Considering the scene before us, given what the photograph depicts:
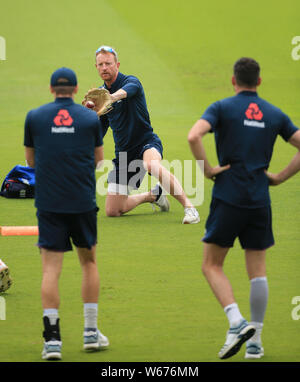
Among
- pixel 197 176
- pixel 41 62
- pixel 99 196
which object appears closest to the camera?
pixel 99 196

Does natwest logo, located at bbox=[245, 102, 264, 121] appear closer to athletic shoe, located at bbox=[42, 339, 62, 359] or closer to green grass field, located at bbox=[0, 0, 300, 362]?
green grass field, located at bbox=[0, 0, 300, 362]

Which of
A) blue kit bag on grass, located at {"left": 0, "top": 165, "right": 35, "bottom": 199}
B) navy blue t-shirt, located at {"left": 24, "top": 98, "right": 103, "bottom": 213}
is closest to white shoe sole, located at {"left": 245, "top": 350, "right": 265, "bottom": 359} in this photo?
navy blue t-shirt, located at {"left": 24, "top": 98, "right": 103, "bottom": 213}

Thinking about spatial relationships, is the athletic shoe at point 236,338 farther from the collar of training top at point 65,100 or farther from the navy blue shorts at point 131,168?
the navy blue shorts at point 131,168

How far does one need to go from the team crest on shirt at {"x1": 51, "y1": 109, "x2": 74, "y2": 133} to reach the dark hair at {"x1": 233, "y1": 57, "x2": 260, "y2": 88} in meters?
1.12

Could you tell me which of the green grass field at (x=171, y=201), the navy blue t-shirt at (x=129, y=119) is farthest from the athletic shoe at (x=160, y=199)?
the navy blue t-shirt at (x=129, y=119)

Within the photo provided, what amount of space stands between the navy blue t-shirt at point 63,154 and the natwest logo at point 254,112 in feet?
3.27

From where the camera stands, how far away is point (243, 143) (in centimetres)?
573

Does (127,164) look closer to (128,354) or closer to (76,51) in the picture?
(128,354)

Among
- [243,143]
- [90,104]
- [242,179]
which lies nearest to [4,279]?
[242,179]

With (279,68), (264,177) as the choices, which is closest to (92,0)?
(279,68)

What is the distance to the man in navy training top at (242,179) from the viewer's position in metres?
5.73

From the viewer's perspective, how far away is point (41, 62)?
1075 inches

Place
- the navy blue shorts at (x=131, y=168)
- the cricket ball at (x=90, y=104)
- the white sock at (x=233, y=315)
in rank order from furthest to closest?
the navy blue shorts at (x=131, y=168)
the cricket ball at (x=90, y=104)
the white sock at (x=233, y=315)

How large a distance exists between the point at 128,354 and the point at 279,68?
74.1 feet
